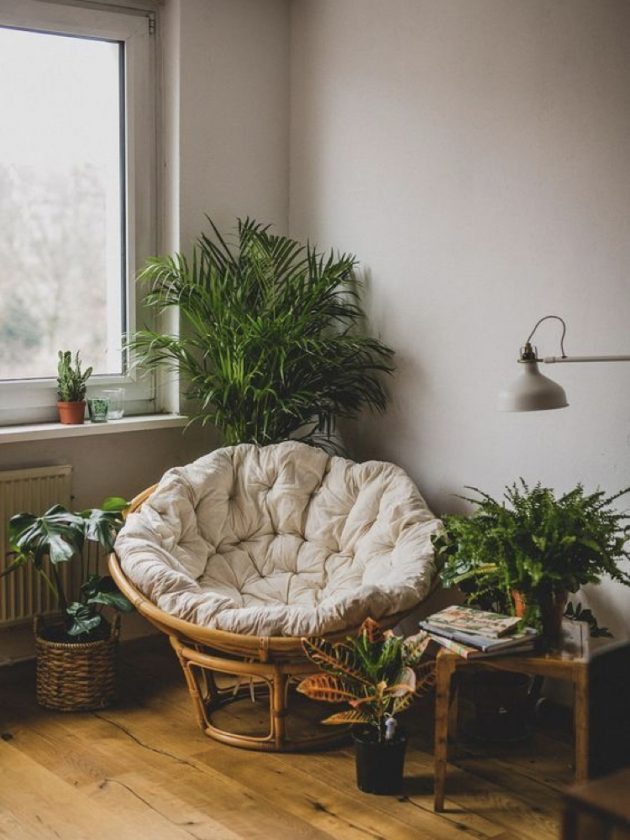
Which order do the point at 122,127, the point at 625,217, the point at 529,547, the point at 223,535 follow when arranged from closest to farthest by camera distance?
the point at 529,547 → the point at 625,217 → the point at 223,535 → the point at 122,127

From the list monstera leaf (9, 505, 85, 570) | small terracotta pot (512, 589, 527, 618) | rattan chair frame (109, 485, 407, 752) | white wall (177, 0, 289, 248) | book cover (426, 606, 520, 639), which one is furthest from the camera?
white wall (177, 0, 289, 248)

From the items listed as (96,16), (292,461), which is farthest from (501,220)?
(96,16)

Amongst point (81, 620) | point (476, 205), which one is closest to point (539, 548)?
point (476, 205)

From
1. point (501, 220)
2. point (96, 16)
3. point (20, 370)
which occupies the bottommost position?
point (20, 370)

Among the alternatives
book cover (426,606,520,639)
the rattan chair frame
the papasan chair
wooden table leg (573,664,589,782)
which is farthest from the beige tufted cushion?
wooden table leg (573,664,589,782)

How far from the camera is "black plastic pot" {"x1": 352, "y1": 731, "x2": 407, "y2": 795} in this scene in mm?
3014

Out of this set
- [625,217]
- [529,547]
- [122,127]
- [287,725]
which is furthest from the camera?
[122,127]

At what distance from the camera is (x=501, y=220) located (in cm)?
367

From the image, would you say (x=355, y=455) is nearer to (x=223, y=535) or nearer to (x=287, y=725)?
(x=223, y=535)

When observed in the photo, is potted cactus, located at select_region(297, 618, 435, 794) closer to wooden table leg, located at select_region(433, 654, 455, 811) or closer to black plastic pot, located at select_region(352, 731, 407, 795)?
black plastic pot, located at select_region(352, 731, 407, 795)

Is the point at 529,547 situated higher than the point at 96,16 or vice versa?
the point at 96,16

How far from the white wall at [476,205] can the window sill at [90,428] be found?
78cm

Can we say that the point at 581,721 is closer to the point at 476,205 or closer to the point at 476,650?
the point at 476,650

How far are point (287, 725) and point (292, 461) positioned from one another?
950 millimetres
